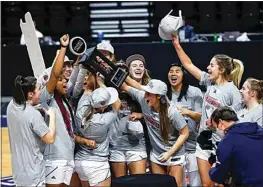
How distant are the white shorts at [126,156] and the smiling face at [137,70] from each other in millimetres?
667

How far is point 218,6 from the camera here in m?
14.4

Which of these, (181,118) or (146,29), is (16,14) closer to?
(146,29)

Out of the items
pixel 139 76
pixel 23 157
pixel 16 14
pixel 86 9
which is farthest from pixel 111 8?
pixel 23 157

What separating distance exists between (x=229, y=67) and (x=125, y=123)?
1.04 meters

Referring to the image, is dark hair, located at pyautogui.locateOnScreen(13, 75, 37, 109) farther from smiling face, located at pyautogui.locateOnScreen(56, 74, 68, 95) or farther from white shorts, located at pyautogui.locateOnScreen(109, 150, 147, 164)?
white shorts, located at pyautogui.locateOnScreen(109, 150, 147, 164)

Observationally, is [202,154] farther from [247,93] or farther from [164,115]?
[247,93]

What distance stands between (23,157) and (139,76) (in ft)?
4.77

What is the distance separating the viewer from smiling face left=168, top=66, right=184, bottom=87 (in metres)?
5.68

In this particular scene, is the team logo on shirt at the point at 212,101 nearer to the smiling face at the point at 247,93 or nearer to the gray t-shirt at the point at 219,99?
the gray t-shirt at the point at 219,99

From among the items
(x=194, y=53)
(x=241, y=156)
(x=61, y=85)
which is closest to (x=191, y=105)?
(x=61, y=85)

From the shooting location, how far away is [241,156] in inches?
160

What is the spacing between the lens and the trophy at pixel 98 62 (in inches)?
197

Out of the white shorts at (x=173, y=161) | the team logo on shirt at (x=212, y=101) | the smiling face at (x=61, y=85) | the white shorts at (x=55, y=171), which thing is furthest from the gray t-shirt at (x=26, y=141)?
the team logo on shirt at (x=212, y=101)

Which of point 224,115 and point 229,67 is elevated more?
point 229,67
